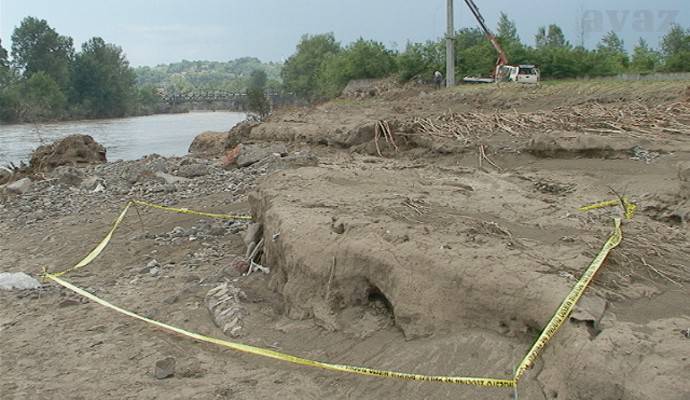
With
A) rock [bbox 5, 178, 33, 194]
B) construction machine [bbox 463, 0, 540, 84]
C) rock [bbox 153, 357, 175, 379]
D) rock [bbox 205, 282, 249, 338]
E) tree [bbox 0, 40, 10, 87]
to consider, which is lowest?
rock [bbox 153, 357, 175, 379]

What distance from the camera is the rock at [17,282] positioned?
690 cm

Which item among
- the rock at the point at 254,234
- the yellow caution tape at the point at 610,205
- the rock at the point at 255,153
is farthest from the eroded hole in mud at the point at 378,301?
the rock at the point at 255,153

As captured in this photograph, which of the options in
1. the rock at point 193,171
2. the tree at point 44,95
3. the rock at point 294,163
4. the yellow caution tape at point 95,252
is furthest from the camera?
the tree at point 44,95

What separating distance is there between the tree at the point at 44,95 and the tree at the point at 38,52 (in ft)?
11.1

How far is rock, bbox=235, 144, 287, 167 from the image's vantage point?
13883 mm

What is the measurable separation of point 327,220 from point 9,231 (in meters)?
6.87

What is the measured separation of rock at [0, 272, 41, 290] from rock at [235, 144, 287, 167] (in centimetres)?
709

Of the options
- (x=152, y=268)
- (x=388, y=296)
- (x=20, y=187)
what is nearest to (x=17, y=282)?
(x=152, y=268)

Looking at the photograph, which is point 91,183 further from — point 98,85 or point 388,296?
point 98,85

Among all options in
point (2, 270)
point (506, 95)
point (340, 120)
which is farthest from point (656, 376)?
point (506, 95)

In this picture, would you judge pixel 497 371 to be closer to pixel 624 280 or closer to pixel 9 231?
pixel 624 280

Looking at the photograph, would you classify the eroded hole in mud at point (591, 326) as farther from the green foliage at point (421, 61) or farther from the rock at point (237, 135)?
the green foliage at point (421, 61)

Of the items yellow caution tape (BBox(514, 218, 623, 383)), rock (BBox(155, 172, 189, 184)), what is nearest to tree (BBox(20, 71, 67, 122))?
rock (BBox(155, 172, 189, 184))

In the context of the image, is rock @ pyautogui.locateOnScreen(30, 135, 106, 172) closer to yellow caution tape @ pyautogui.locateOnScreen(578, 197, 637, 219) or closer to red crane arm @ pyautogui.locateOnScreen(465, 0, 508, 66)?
yellow caution tape @ pyautogui.locateOnScreen(578, 197, 637, 219)
